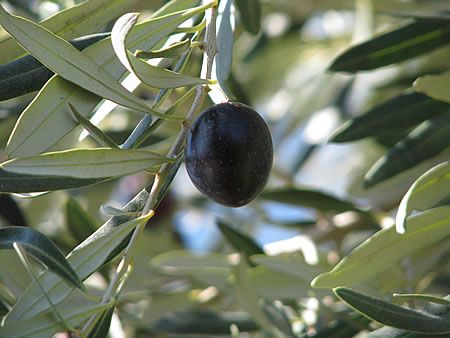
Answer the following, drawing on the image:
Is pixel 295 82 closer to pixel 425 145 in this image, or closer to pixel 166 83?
pixel 425 145

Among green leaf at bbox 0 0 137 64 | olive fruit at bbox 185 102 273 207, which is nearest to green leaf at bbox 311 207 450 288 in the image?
olive fruit at bbox 185 102 273 207

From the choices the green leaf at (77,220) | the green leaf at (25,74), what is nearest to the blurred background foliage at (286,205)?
the green leaf at (77,220)

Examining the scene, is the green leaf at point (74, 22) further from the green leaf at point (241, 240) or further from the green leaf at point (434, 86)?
Result: the green leaf at point (241, 240)

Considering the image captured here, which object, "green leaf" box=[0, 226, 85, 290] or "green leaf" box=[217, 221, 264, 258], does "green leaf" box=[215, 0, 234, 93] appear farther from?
"green leaf" box=[217, 221, 264, 258]

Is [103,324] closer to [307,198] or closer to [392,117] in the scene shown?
[392,117]

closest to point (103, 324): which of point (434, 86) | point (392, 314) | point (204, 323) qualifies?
point (392, 314)

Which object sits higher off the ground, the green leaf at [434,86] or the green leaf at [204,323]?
the green leaf at [434,86]
